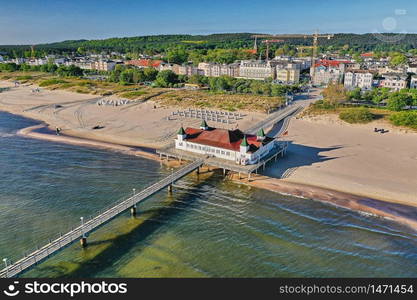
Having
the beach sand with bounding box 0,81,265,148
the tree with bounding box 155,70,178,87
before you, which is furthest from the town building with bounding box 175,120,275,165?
the tree with bounding box 155,70,178,87

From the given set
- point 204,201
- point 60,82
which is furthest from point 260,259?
point 60,82

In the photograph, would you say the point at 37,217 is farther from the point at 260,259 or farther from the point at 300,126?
the point at 300,126

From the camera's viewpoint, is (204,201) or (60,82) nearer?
(204,201)

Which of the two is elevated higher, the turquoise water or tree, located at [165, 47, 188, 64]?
tree, located at [165, 47, 188, 64]

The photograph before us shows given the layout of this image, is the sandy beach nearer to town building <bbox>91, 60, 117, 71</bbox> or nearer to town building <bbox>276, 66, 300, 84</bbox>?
town building <bbox>276, 66, 300, 84</bbox>

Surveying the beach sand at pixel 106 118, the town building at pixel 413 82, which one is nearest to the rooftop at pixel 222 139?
the beach sand at pixel 106 118

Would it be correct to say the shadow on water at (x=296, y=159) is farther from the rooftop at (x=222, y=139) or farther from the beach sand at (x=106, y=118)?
the beach sand at (x=106, y=118)
